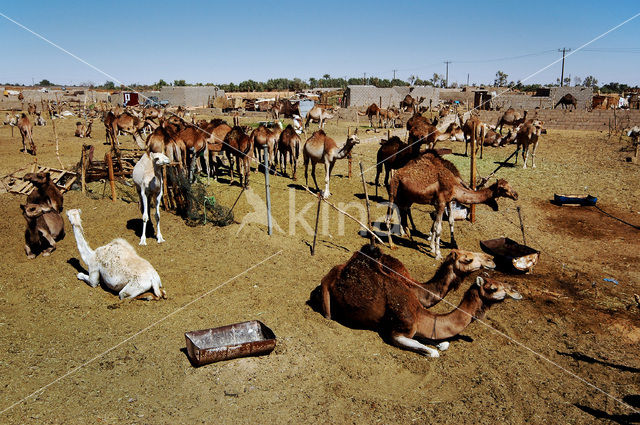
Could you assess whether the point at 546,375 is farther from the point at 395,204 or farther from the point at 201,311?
the point at 395,204

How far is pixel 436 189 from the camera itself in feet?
33.0

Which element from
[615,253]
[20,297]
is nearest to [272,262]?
[20,297]

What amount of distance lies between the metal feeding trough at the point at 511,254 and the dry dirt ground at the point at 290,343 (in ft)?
1.02

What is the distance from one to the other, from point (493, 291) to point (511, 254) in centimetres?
375

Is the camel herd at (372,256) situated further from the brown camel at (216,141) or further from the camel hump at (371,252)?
the brown camel at (216,141)

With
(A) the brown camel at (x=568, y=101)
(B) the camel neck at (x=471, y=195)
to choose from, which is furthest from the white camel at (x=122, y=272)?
(A) the brown camel at (x=568, y=101)

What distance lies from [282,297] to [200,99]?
155ft

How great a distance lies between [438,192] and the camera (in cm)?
1003

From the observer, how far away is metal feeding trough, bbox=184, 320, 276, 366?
5.64 meters

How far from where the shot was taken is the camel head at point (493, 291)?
590 centimetres

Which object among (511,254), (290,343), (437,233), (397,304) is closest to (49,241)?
(290,343)

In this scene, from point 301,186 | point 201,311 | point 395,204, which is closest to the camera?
point 201,311

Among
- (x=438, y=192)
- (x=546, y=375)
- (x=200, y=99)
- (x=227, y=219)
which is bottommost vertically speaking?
(x=546, y=375)

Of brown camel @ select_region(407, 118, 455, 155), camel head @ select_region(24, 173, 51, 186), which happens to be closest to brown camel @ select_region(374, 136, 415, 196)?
brown camel @ select_region(407, 118, 455, 155)
